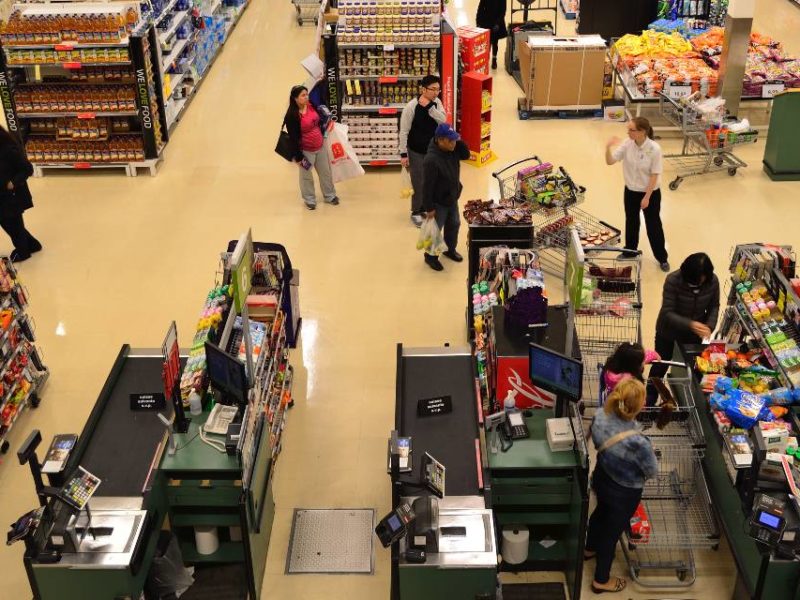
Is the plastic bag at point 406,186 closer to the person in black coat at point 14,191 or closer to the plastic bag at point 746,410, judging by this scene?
the person in black coat at point 14,191

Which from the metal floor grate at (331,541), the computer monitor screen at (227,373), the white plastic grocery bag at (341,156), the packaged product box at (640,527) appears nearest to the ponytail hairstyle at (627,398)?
the packaged product box at (640,527)

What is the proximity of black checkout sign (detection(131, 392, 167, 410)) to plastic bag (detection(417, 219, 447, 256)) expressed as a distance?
Result: 392cm

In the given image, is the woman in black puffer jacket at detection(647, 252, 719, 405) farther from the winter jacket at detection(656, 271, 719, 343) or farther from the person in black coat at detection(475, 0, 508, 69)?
the person in black coat at detection(475, 0, 508, 69)

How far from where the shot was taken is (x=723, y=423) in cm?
664

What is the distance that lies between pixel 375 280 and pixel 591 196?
3.14 metres

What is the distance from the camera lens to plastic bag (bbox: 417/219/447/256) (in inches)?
388

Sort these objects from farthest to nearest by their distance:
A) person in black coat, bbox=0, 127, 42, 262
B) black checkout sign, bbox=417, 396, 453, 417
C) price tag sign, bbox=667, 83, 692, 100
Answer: price tag sign, bbox=667, 83, 692, 100
person in black coat, bbox=0, 127, 42, 262
black checkout sign, bbox=417, 396, 453, 417

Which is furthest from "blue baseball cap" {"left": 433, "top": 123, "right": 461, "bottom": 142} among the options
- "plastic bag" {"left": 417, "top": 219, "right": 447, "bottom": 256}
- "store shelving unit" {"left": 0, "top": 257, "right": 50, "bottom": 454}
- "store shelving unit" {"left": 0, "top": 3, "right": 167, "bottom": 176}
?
"store shelving unit" {"left": 0, "top": 3, "right": 167, "bottom": 176}

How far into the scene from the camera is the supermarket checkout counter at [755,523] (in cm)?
572

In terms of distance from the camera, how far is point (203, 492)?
6191mm

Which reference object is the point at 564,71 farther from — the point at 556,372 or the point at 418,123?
the point at 556,372

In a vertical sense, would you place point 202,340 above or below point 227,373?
below

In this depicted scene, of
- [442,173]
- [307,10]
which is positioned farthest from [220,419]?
[307,10]

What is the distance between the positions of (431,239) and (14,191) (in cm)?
419
